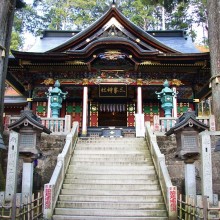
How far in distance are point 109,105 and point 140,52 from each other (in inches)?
159

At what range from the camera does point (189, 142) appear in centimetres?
772

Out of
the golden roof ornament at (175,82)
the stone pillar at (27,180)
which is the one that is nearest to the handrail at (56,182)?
the stone pillar at (27,180)

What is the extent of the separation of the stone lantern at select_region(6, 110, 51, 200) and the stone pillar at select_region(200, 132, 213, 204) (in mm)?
4436

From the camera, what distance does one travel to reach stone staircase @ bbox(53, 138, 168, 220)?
23.4 feet

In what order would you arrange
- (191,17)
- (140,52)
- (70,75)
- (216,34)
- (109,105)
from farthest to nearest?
1. (191,17)
2. (109,105)
3. (70,75)
4. (140,52)
5. (216,34)

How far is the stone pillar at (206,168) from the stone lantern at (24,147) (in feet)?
14.6

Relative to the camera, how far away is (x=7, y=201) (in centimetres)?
732

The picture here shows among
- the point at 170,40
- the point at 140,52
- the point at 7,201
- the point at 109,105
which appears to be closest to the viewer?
the point at 7,201

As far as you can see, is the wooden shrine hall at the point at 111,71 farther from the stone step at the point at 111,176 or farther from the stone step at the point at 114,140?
the stone step at the point at 111,176

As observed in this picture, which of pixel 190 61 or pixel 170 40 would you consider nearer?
pixel 190 61

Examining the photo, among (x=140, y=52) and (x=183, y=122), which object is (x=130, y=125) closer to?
(x=140, y=52)

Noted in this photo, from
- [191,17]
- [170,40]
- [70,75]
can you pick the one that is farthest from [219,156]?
[191,17]

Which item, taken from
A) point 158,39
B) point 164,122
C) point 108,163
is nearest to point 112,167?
point 108,163

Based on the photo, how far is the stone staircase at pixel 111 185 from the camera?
712cm
